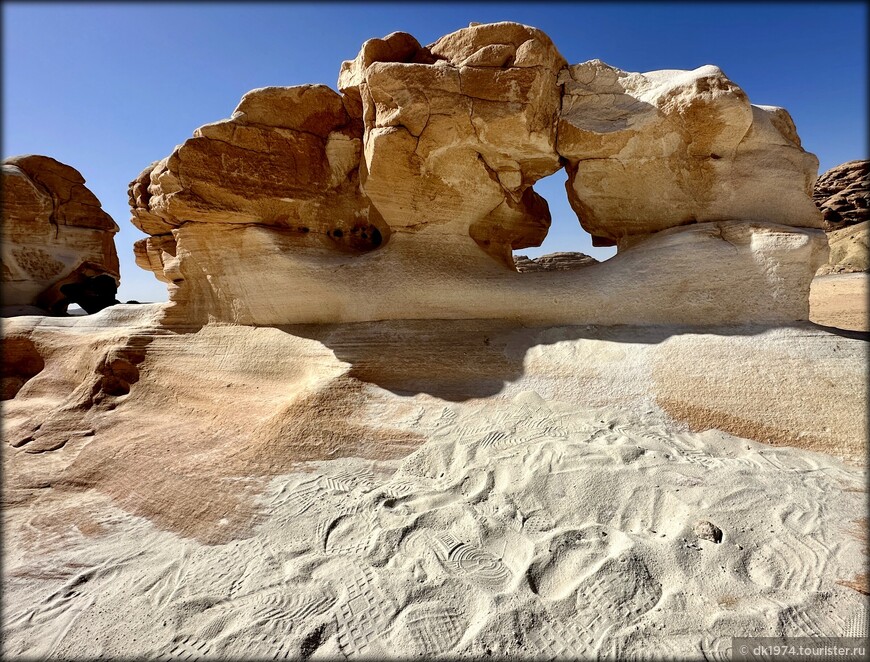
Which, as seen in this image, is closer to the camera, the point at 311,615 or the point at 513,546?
the point at 311,615

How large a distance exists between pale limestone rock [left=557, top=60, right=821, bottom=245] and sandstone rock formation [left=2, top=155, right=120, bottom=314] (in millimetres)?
9041

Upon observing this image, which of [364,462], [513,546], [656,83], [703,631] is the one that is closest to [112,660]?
[364,462]

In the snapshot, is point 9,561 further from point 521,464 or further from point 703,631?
point 703,631

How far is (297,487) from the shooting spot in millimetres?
2518

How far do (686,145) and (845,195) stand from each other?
56.7 feet

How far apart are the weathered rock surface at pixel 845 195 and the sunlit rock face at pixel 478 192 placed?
15422 mm

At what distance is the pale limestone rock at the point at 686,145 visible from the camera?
3635 millimetres

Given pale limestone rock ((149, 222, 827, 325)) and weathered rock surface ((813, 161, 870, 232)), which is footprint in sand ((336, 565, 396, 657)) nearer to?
pale limestone rock ((149, 222, 827, 325))

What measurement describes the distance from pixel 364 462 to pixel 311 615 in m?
1.16

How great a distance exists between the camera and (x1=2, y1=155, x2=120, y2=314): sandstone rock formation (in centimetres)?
705

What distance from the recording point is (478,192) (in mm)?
4199

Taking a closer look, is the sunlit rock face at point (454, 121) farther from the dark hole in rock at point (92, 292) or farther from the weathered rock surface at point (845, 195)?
the weathered rock surface at point (845, 195)

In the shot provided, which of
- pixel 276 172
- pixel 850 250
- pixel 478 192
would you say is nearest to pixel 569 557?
pixel 478 192

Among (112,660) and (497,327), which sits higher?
(497,327)
